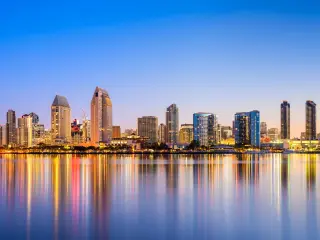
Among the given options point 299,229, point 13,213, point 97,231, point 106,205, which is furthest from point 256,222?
point 13,213

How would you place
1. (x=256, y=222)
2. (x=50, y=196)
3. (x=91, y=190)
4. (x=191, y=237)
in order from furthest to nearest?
1. (x=91, y=190)
2. (x=50, y=196)
3. (x=256, y=222)
4. (x=191, y=237)

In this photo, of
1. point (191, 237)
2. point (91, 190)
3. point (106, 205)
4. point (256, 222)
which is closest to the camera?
point (191, 237)

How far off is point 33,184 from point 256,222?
27.1 metres

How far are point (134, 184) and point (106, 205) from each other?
1550 centimetres

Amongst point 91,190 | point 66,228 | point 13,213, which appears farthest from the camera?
point 91,190

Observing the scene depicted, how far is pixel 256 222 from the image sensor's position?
77.8ft

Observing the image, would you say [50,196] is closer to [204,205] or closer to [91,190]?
[91,190]

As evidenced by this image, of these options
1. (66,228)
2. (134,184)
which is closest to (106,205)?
(66,228)

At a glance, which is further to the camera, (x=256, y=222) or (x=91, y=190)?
(x=91, y=190)

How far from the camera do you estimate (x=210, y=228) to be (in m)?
22.2

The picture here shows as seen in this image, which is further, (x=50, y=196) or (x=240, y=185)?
(x=240, y=185)

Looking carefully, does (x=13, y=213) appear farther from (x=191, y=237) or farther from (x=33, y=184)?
(x=33, y=184)

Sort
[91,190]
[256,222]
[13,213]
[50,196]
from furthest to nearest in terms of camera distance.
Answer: [91,190]
[50,196]
[13,213]
[256,222]

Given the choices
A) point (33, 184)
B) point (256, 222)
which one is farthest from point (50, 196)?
point (256, 222)
